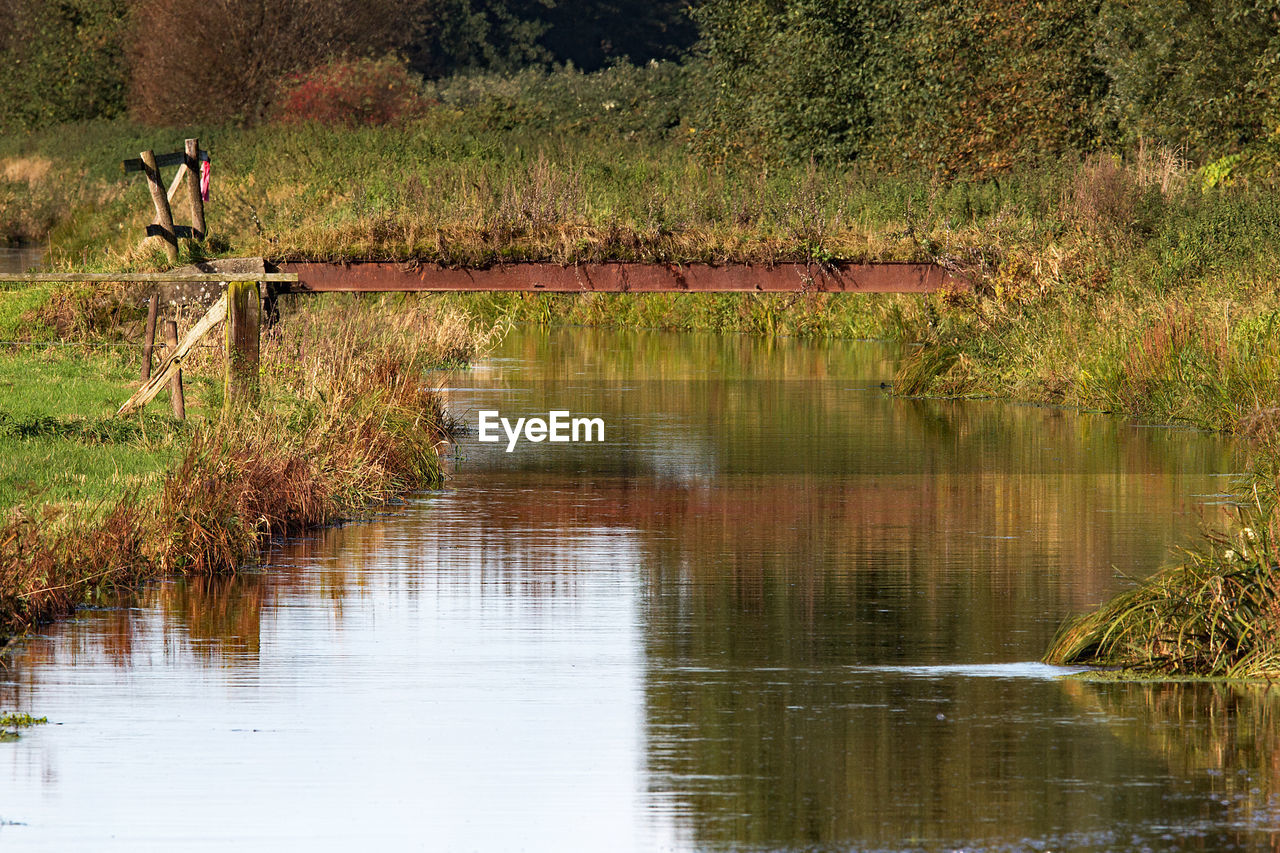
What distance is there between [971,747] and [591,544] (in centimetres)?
765

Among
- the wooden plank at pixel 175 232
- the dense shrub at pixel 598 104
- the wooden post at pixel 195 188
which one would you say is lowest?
the wooden plank at pixel 175 232

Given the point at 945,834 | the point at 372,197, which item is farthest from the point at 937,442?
the point at 945,834

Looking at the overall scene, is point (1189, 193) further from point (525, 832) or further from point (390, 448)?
point (525, 832)

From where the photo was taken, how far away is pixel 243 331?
22812 millimetres

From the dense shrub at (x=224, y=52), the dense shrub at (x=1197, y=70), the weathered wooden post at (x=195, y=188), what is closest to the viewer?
the weathered wooden post at (x=195, y=188)

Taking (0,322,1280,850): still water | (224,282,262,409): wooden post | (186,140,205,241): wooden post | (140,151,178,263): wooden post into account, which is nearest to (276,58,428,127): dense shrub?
(186,140,205,241): wooden post

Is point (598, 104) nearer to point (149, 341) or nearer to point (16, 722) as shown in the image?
point (149, 341)

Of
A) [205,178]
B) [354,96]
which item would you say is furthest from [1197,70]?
[354,96]

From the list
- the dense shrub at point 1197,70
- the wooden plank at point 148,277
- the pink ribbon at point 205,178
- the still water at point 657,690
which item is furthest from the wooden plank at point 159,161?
the dense shrub at point 1197,70

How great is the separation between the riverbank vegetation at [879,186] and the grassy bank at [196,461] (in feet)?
2.69

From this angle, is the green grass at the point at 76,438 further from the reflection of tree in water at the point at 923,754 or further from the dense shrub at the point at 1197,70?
the dense shrub at the point at 1197,70

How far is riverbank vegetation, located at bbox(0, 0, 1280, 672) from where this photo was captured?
80.7ft

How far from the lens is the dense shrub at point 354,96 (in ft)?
212

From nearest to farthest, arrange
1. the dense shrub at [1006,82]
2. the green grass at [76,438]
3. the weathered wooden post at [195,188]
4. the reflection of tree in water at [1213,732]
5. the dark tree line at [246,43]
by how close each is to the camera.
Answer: the reflection of tree in water at [1213,732] → the green grass at [76,438] → the weathered wooden post at [195,188] → the dense shrub at [1006,82] → the dark tree line at [246,43]
